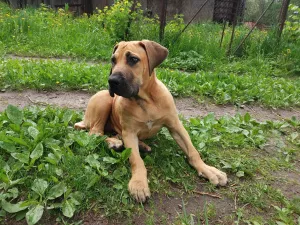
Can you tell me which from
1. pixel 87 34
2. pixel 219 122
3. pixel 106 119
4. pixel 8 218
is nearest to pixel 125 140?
pixel 106 119

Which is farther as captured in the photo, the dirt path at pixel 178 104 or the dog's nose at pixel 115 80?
the dirt path at pixel 178 104

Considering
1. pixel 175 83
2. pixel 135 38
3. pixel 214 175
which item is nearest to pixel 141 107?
pixel 214 175

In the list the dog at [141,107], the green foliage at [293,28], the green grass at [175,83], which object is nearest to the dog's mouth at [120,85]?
the dog at [141,107]

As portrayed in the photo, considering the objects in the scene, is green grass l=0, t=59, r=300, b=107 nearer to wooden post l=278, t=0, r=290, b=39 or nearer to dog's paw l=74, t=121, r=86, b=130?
dog's paw l=74, t=121, r=86, b=130

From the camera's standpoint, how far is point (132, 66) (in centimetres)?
272

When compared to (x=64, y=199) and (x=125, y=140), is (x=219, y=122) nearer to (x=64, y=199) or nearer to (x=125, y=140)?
→ (x=125, y=140)

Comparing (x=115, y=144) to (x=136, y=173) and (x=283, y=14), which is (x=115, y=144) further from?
(x=283, y=14)

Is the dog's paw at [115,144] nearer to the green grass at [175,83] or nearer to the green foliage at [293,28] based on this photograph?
the green grass at [175,83]

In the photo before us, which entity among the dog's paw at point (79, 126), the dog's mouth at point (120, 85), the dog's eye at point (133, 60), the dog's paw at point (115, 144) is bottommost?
the dog's paw at point (79, 126)

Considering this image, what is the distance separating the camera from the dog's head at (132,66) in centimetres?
258

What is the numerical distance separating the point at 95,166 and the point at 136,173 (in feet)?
1.25

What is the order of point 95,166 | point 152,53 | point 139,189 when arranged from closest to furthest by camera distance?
point 139,189
point 95,166
point 152,53

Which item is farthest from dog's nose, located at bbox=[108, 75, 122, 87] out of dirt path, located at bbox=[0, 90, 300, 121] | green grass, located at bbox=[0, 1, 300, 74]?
green grass, located at bbox=[0, 1, 300, 74]

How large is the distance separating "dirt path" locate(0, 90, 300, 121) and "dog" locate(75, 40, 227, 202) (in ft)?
4.85
